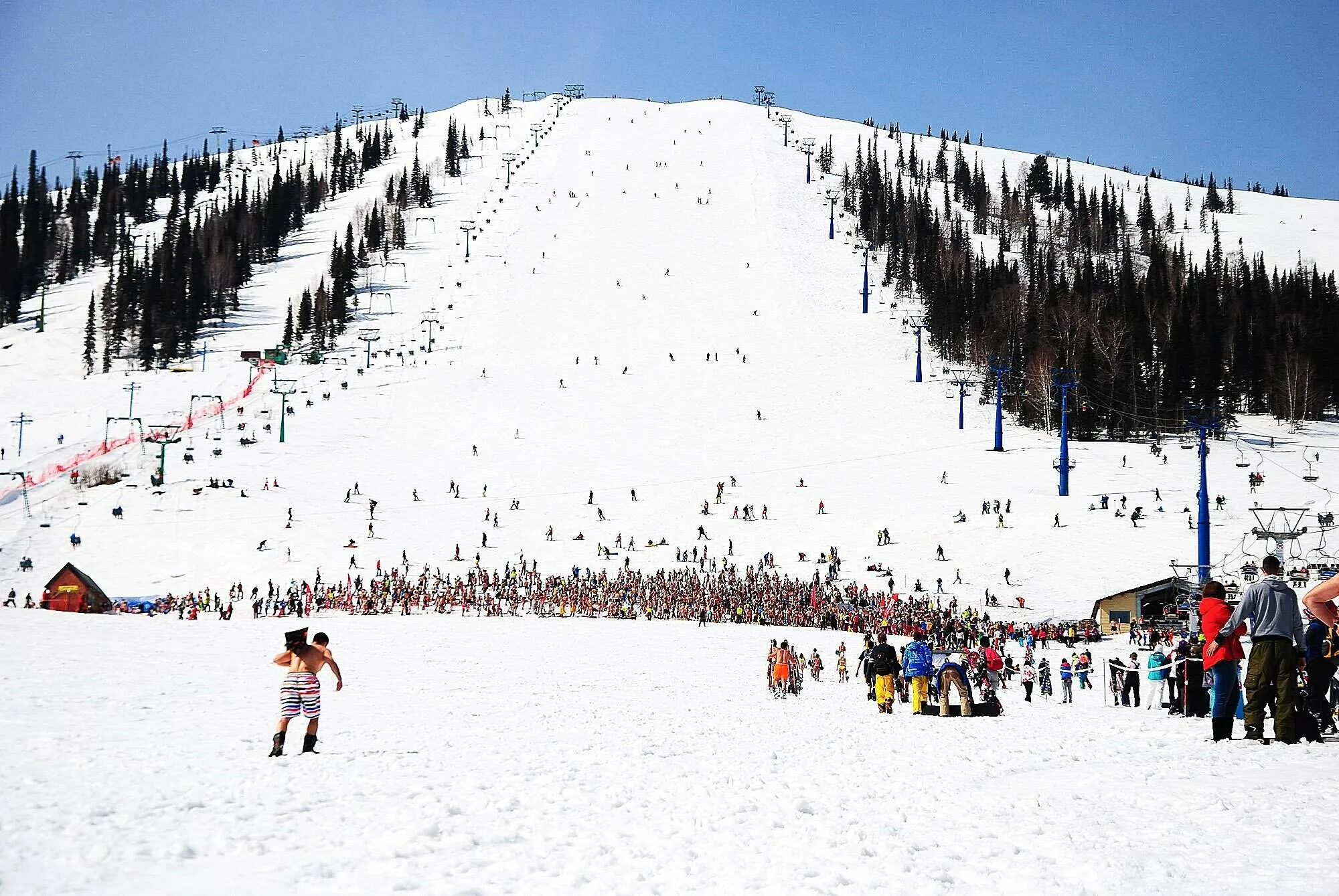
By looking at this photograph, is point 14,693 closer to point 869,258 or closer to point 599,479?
point 599,479

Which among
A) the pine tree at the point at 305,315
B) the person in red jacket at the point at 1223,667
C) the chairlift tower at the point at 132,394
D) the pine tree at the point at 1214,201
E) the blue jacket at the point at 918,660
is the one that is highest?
the pine tree at the point at 1214,201

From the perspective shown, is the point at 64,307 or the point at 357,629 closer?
the point at 357,629

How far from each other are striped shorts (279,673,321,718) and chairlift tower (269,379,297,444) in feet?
155

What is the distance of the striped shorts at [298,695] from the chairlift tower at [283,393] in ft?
155

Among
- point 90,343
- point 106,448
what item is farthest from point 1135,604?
point 90,343

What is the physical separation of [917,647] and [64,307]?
111 meters

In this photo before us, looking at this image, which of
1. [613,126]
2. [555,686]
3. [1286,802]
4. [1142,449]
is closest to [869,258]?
[1142,449]

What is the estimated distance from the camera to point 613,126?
516 feet

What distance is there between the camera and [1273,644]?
7574 mm

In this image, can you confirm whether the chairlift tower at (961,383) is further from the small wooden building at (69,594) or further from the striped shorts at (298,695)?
the striped shorts at (298,695)

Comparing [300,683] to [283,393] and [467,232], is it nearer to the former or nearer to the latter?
[283,393]

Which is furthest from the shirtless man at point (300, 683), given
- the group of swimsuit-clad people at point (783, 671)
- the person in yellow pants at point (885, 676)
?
the group of swimsuit-clad people at point (783, 671)

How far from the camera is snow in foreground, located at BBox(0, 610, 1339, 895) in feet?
17.0

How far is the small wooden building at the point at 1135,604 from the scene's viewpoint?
28.3 m
